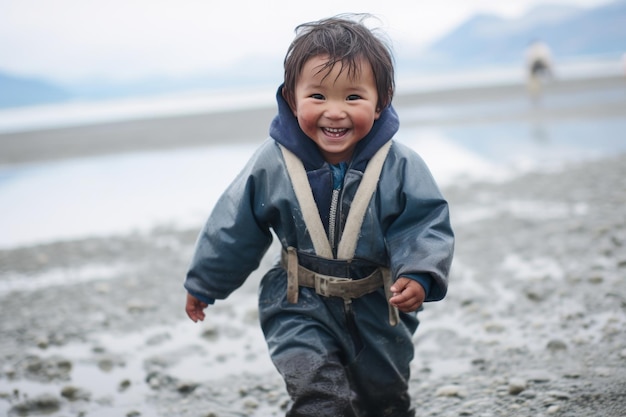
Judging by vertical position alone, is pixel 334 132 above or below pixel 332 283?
above

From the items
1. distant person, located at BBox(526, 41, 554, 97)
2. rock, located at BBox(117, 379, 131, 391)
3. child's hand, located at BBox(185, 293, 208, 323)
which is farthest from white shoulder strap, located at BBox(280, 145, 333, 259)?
distant person, located at BBox(526, 41, 554, 97)

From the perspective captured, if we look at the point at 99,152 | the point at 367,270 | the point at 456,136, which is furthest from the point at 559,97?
the point at 367,270

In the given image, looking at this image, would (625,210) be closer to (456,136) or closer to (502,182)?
(502,182)

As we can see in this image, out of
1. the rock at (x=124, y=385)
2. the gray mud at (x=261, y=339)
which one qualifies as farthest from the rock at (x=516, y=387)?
the rock at (x=124, y=385)

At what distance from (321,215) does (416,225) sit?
390 millimetres

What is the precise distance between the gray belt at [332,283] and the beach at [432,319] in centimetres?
81

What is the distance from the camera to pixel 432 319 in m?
4.70

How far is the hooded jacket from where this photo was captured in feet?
9.16

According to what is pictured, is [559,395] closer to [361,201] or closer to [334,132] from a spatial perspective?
[361,201]

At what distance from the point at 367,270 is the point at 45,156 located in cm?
1636

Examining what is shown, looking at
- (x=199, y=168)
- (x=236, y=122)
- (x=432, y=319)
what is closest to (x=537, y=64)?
(x=236, y=122)

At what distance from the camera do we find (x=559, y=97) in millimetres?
22281

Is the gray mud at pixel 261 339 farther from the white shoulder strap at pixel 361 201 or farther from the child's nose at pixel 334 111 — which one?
the child's nose at pixel 334 111

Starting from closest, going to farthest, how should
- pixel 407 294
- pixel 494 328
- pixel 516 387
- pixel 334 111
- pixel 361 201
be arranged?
pixel 407 294 → pixel 334 111 → pixel 361 201 → pixel 516 387 → pixel 494 328
